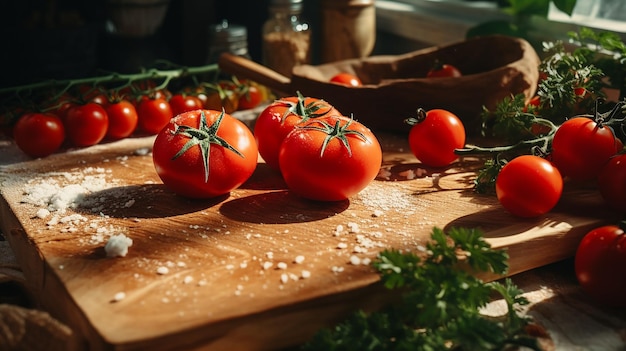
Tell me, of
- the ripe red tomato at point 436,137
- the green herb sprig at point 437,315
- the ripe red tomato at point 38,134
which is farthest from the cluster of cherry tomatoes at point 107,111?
the green herb sprig at point 437,315

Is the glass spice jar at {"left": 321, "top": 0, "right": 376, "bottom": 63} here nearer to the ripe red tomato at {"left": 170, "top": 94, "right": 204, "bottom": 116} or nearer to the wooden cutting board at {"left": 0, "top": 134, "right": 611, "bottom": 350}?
the ripe red tomato at {"left": 170, "top": 94, "right": 204, "bottom": 116}

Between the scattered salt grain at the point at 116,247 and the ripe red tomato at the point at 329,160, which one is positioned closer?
the scattered salt grain at the point at 116,247

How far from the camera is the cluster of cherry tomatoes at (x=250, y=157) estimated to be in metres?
1.14

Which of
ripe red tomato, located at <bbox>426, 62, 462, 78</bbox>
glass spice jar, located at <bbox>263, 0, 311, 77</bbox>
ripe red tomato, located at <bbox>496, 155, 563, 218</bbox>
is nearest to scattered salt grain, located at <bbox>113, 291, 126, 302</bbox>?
ripe red tomato, located at <bbox>496, 155, 563, 218</bbox>

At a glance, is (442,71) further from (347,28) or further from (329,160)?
(329,160)

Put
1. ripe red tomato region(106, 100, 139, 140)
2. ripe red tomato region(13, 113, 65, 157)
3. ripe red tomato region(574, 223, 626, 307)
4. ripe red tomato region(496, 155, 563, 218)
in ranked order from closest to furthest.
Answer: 1. ripe red tomato region(574, 223, 626, 307)
2. ripe red tomato region(496, 155, 563, 218)
3. ripe red tomato region(13, 113, 65, 157)
4. ripe red tomato region(106, 100, 139, 140)

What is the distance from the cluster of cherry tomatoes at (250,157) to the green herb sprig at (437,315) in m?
0.24

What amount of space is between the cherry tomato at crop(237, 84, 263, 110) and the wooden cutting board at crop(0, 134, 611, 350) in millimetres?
467

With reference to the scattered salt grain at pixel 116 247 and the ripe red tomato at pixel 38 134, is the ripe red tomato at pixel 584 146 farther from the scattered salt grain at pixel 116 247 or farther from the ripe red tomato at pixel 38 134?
the ripe red tomato at pixel 38 134

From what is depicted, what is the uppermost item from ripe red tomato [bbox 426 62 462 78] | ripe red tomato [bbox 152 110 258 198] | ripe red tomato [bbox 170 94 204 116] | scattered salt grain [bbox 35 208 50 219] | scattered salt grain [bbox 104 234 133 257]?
ripe red tomato [bbox 426 62 462 78]

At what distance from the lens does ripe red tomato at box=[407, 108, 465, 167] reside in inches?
52.9

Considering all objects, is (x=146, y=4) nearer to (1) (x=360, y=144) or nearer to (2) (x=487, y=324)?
(1) (x=360, y=144)

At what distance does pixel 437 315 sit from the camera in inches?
33.6

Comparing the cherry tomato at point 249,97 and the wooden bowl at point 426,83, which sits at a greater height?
the wooden bowl at point 426,83
